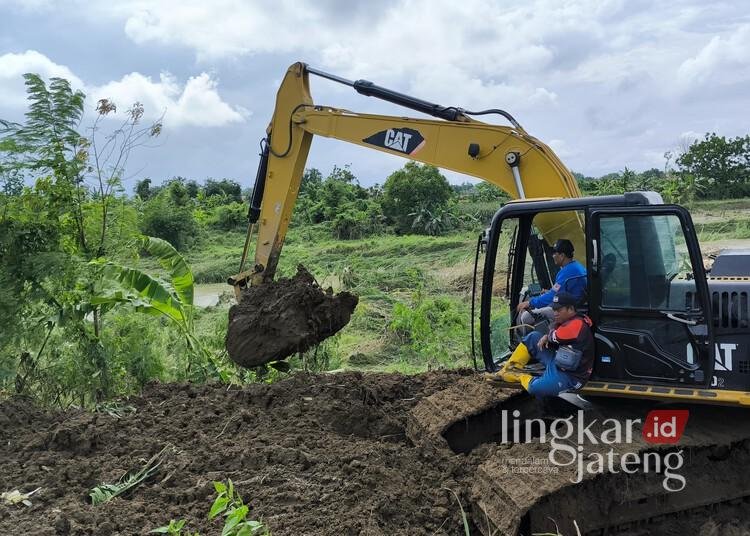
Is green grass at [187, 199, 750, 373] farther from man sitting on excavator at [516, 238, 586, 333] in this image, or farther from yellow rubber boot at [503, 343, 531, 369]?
yellow rubber boot at [503, 343, 531, 369]

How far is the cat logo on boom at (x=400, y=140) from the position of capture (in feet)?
21.6

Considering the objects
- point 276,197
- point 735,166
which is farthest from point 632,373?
point 735,166

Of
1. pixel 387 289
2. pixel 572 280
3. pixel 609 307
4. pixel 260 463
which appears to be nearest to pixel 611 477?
pixel 609 307

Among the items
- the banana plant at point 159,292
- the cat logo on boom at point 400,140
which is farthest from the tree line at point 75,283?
the cat logo on boom at point 400,140

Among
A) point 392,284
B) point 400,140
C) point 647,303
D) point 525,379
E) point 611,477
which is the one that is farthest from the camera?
point 392,284

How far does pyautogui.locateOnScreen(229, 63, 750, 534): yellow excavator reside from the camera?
14.3 feet

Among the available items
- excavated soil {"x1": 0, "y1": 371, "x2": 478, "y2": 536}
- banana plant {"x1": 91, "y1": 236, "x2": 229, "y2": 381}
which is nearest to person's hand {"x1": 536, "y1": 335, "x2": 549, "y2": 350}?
excavated soil {"x1": 0, "y1": 371, "x2": 478, "y2": 536}

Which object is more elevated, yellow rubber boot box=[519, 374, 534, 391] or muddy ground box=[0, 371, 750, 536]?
yellow rubber boot box=[519, 374, 534, 391]

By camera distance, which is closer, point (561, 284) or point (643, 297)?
point (643, 297)

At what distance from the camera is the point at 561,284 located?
4.93 metres

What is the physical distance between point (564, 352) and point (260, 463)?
2.40m

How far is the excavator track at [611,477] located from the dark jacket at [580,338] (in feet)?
1.07

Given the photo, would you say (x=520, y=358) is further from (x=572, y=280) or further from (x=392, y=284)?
(x=392, y=284)

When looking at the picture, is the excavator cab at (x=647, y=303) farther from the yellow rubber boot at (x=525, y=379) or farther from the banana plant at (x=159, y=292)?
the banana plant at (x=159, y=292)
